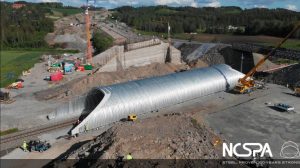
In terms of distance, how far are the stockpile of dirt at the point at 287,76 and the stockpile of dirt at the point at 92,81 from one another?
65.9 ft

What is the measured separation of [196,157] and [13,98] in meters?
31.0

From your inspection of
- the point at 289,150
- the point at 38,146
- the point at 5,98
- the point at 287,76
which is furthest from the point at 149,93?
the point at 287,76

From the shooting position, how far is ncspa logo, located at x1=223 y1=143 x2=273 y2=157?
106ft

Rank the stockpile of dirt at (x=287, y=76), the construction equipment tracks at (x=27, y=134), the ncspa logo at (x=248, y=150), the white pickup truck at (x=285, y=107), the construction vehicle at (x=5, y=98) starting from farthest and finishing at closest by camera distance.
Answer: the stockpile of dirt at (x=287, y=76)
the construction vehicle at (x=5, y=98)
the white pickup truck at (x=285, y=107)
the construction equipment tracks at (x=27, y=134)
the ncspa logo at (x=248, y=150)

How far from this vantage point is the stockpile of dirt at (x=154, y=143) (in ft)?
97.3

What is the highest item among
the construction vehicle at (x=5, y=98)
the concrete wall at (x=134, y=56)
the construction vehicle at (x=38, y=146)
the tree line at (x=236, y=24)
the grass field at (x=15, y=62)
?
the tree line at (x=236, y=24)

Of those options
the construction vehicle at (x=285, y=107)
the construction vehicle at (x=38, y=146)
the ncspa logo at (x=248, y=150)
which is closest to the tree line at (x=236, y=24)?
the construction vehicle at (x=285, y=107)

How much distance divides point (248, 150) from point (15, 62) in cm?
5715

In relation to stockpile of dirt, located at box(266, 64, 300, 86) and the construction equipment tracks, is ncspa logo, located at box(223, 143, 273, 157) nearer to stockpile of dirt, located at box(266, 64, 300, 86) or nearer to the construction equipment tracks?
the construction equipment tracks

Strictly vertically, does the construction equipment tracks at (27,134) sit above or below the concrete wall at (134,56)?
below

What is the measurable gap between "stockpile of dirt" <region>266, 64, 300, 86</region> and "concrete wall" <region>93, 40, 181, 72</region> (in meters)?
22.3

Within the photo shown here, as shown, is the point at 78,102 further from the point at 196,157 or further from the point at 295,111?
the point at 295,111

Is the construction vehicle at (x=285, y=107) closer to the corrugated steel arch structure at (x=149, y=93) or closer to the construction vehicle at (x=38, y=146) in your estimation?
the corrugated steel arch structure at (x=149, y=93)

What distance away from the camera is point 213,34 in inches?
5113
